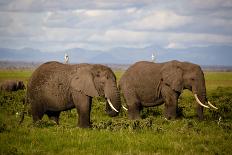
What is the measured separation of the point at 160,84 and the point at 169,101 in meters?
1.40

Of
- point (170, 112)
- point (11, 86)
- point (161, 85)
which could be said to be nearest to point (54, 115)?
point (170, 112)

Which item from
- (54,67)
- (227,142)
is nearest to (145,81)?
(54,67)

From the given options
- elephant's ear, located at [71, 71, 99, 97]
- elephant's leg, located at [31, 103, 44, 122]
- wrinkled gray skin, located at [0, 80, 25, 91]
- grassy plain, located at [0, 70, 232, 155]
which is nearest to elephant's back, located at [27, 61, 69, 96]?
elephant's leg, located at [31, 103, 44, 122]

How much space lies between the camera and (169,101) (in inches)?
984

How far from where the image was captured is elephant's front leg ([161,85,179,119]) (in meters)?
24.5

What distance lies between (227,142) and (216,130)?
3.45m

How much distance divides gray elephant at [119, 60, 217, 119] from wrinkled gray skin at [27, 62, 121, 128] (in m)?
5.36

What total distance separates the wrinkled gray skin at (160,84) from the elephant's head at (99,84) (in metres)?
5.26

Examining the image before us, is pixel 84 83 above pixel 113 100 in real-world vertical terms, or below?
above

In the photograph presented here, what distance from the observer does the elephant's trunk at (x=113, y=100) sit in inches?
783

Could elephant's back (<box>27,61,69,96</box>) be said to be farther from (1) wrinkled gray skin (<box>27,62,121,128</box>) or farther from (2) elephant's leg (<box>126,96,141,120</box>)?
(2) elephant's leg (<box>126,96,141,120</box>)

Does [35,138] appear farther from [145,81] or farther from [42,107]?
[145,81]

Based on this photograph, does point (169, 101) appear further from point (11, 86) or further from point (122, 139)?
point (11, 86)

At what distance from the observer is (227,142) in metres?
16.0
